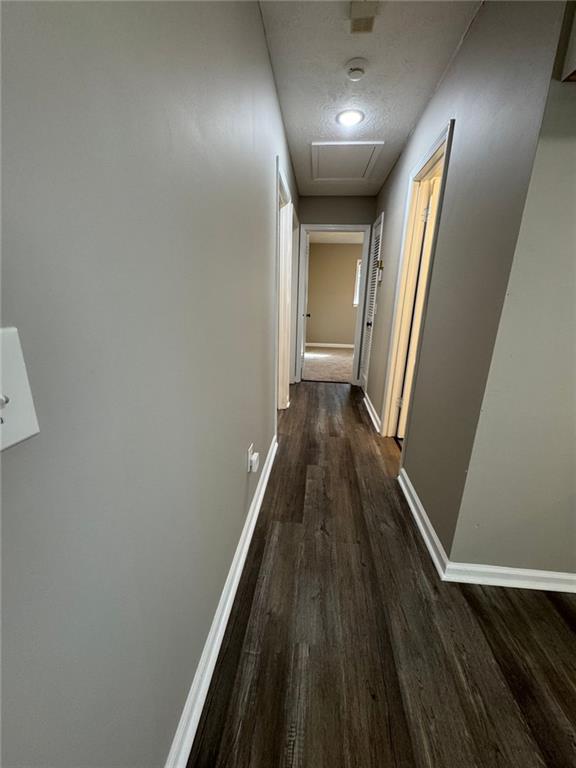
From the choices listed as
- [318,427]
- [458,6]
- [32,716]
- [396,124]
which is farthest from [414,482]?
[396,124]

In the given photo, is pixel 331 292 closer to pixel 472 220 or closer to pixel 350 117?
pixel 350 117

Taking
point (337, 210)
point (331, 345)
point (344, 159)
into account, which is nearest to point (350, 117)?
point (344, 159)

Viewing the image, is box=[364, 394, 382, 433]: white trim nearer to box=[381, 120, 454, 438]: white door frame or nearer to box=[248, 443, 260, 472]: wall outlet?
box=[381, 120, 454, 438]: white door frame

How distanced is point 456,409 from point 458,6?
1.74 metres

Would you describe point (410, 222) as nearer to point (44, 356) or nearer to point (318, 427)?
point (318, 427)

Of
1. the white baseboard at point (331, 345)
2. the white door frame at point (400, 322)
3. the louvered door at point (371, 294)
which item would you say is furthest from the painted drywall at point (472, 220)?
the white baseboard at point (331, 345)

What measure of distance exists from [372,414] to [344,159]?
2.49 meters

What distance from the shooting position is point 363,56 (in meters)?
1.56

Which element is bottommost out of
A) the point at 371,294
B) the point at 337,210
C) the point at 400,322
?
the point at 400,322

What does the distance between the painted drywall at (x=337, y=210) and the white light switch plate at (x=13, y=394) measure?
416 centimetres

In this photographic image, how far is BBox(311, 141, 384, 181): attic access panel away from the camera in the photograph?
2516 mm

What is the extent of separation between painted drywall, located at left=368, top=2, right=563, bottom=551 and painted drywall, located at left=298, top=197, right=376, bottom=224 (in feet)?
6.30

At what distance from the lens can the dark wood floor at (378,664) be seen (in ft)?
2.88

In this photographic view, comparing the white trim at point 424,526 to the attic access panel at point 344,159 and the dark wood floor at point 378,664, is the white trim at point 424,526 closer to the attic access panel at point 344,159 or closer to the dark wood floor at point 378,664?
the dark wood floor at point 378,664
